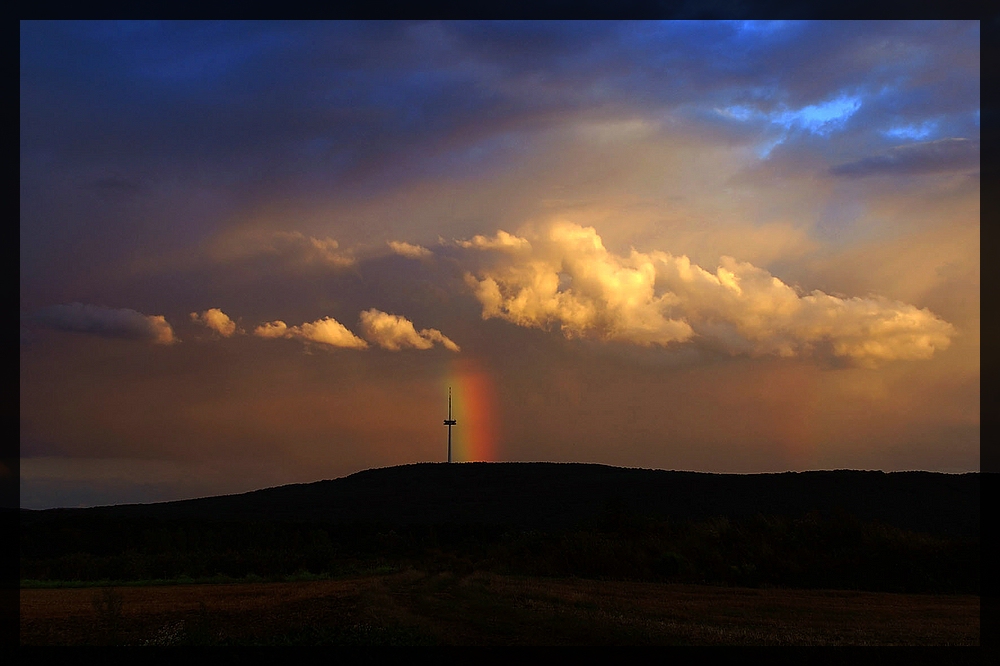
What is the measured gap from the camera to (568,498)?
12181 cm

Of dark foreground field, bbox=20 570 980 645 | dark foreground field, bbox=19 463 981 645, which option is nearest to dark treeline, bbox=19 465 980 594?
dark foreground field, bbox=19 463 981 645

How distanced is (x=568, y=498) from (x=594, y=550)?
73.1 metres

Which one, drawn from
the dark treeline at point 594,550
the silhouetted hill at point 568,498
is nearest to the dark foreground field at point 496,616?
the dark treeline at point 594,550

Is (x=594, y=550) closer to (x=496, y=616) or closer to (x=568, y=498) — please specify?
(x=496, y=616)

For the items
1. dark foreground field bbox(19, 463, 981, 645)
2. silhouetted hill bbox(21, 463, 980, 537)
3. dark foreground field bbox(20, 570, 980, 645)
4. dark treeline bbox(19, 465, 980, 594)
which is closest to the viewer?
dark foreground field bbox(20, 570, 980, 645)

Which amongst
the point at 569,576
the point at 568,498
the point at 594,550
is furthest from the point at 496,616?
the point at 568,498

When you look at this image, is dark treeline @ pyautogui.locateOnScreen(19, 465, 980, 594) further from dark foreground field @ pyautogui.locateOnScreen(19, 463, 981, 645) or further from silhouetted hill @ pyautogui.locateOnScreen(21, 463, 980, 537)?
silhouetted hill @ pyautogui.locateOnScreen(21, 463, 980, 537)

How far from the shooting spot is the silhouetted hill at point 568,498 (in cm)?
7744

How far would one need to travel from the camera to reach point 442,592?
3344 centimetres

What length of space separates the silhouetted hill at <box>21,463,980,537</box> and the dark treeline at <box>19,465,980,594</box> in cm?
119

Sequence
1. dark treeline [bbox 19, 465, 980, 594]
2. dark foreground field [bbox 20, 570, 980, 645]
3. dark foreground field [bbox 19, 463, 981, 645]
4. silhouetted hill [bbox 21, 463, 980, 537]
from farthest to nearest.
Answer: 1. silhouetted hill [bbox 21, 463, 980, 537]
2. dark treeline [bbox 19, 465, 980, 594]
3. dark foreground field [bbox 19, 463, 981, 645]
4. dark foreground field [bbox 20, 570, 980, 645]

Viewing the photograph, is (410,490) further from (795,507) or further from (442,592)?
(442,592)

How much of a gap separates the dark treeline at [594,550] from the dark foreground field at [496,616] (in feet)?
15.0

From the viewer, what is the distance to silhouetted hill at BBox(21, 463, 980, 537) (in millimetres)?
77438
